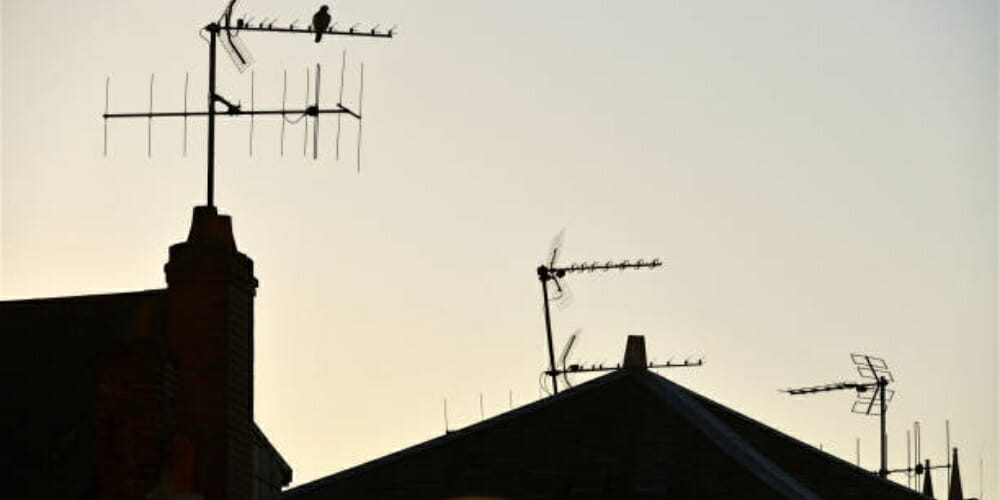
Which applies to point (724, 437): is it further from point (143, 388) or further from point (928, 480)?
point (928, 480)

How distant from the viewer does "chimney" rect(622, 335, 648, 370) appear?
4341cm

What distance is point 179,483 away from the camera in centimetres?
4216

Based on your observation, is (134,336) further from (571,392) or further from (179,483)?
(571,392)

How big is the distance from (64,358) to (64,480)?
2685 mm

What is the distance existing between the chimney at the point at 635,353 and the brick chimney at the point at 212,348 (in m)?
5.41

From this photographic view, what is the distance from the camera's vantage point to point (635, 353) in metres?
43.6

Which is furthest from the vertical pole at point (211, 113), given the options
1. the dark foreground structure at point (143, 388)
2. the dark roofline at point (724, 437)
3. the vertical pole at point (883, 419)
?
the vertical pole at point (883, 419)

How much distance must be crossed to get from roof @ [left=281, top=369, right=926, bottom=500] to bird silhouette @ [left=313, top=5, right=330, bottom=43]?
6804 millimetres

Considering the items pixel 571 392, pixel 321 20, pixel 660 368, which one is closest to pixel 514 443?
pixel 571 392

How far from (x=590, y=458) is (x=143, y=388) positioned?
18.2 feet

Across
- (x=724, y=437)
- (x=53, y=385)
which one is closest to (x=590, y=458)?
(x=724, y=437)

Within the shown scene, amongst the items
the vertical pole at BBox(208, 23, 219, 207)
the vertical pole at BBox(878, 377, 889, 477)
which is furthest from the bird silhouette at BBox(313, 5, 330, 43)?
the vertical pole at BBox(878, 377, 889, 477)

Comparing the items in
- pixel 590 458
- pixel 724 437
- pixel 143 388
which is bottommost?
pixel 590 458

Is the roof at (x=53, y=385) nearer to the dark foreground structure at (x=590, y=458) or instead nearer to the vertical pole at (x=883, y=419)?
the dark foreground structure at (x=590, y=458)
